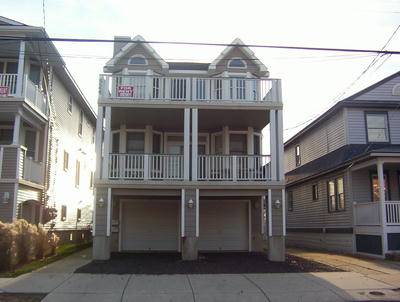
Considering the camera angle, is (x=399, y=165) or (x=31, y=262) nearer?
(x=31, y=262)

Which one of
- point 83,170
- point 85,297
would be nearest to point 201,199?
point 85,297

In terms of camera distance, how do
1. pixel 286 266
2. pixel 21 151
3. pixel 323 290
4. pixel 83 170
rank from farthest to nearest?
pixel 83 170, pixel 21 151, pixel 286 266, pixel 323 290

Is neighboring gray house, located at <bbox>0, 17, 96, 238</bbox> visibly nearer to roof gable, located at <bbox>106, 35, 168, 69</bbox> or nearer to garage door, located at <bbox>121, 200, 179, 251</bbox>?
roof gable, located at <bbox>106, 35, 168, 69</bbox>

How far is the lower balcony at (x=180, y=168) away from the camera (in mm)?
18141

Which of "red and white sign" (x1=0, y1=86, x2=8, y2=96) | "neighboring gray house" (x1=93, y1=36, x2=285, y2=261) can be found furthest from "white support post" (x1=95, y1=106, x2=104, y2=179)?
"red and white sign" (x1=0, y1=86, x2=8, y2=96)

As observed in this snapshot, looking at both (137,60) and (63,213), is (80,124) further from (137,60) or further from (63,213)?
(137,60)

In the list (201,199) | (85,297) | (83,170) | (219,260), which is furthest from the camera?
(83,170)

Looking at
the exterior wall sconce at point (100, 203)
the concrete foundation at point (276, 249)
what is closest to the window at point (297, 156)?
the concrete foundation at point (276, 249)

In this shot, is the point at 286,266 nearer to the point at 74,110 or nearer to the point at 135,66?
the point at 135,66

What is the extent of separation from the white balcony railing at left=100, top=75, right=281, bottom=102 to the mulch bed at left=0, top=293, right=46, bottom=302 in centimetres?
910

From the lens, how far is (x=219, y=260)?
17.2 m

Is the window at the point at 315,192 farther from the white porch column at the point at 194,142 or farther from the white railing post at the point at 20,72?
the white railing post at the point at 20,72

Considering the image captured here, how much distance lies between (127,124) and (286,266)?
30.6 ft

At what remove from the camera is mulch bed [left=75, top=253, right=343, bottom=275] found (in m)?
14.4
